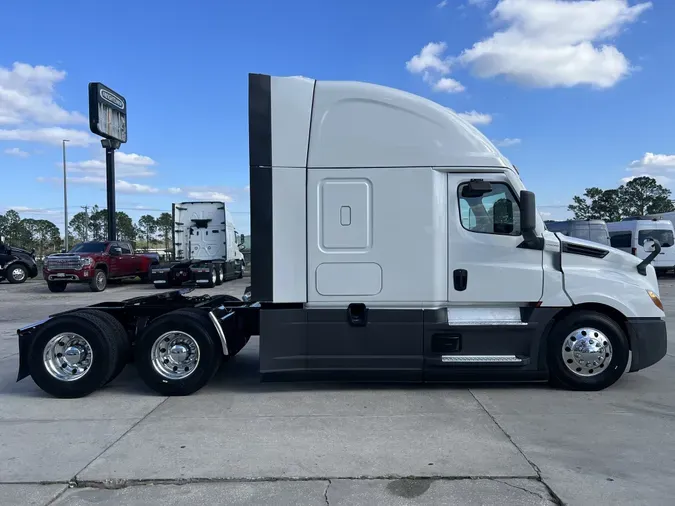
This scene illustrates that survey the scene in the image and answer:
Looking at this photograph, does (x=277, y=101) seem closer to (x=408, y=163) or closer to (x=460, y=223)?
(x=408, y=163)

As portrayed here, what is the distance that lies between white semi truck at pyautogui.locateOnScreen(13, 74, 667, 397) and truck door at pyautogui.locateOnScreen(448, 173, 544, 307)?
0.01m

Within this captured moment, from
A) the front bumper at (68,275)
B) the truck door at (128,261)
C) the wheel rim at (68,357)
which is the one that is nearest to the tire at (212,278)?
the truck door at (128,261)

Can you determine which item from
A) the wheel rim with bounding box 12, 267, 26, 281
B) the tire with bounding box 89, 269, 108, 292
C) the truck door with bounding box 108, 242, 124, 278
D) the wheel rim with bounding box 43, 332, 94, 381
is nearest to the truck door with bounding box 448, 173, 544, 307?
the wheel rim with bounding box 43, 332, 94, 381

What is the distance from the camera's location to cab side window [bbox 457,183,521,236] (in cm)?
611

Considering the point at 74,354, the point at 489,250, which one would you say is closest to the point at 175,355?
the point at 74,354

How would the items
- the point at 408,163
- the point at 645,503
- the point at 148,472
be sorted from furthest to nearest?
the point at 408,163 → the point at 148,472 → the point at 645,503

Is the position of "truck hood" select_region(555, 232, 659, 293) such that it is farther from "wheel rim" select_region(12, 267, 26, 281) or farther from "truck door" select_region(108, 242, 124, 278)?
"wheel rim" select_region(12, 267, 26, 281)

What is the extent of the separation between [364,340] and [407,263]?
3.25 ft

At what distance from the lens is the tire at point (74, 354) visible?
6250 mm

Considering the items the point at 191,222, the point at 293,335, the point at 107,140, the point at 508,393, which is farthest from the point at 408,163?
the point at 107,140

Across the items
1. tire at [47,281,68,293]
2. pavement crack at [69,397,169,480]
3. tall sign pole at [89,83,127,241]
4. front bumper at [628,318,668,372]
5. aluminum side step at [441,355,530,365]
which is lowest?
pavement crack at [69,397,169,480]

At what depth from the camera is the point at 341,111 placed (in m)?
6.08

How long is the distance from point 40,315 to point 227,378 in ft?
31.2

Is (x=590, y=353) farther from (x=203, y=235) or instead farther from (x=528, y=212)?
(x=203, y=235)
